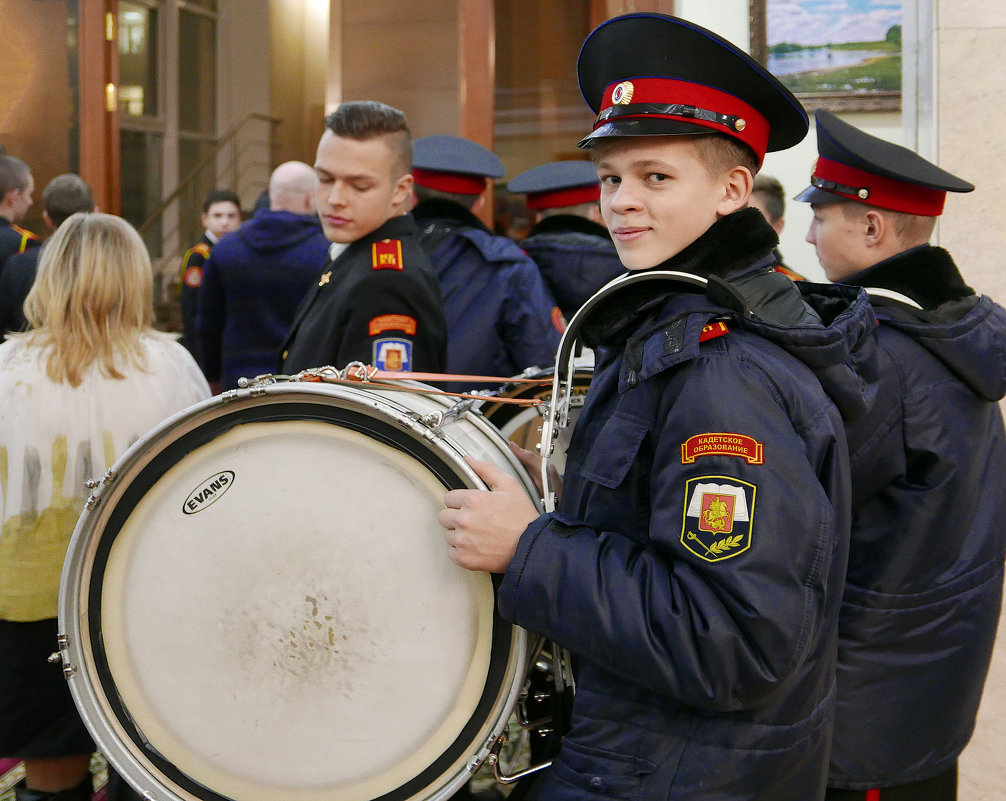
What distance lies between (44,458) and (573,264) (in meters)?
1.79

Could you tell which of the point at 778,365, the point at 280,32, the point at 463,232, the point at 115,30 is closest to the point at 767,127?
the point at 778,365

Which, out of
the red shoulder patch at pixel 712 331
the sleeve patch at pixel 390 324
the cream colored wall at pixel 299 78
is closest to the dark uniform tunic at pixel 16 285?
the sleeve patch at pixel 390 324

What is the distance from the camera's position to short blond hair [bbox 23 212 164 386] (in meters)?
2.39

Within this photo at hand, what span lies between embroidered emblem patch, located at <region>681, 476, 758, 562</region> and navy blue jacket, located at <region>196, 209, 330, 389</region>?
10.9 ft

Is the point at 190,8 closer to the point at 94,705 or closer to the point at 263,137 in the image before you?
the point at 263,137

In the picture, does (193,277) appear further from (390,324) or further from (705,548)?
(705,548)

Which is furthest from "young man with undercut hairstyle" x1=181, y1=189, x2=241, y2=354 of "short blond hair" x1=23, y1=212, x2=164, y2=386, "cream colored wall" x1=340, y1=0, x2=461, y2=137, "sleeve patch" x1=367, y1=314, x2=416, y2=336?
"sleeve patch" x1=367, y1=314, x2=416, y2=336

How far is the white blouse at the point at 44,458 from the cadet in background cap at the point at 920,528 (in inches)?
62.5

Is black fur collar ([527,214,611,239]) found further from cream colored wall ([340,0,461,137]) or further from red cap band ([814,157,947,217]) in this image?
cream colored wall ([340,0,461,137])

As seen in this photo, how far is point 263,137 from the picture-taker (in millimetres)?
11023

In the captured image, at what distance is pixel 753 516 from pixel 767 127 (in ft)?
1.82

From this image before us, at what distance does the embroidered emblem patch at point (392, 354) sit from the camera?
91.0 inches

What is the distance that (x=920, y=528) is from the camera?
1757 mm


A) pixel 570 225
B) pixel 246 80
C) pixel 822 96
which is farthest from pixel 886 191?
pixel 246 80
